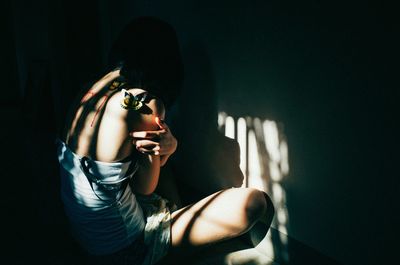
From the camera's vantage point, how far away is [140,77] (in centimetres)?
118

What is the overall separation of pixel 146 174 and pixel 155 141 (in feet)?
0.58

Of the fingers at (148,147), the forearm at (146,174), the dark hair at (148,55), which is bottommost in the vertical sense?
the forearm at (146,174)

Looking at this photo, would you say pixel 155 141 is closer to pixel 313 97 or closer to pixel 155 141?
pixel 155 141

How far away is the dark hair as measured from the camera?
117 centimetres

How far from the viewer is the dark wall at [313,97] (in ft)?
3.12

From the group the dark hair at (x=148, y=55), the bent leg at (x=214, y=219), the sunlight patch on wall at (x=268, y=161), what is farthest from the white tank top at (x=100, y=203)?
the sunlight patch on wall at (x=268, y=161)

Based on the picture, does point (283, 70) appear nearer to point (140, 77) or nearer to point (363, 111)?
point (363, 111)

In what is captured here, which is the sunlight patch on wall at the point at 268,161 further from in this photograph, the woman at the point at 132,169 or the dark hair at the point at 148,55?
the dark hair at the point at 148,55

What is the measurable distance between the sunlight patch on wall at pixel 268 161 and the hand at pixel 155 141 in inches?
14.6

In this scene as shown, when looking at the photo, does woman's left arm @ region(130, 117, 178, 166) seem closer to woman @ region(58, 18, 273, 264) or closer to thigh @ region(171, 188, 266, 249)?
woman @ region(58, 18, 273, 264)

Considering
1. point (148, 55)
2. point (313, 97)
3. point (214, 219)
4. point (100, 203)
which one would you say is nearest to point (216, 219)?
point (214, 219)

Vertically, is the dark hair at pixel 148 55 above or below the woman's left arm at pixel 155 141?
above

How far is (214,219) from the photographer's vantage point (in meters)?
1.17

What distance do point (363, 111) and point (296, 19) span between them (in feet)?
1.30
